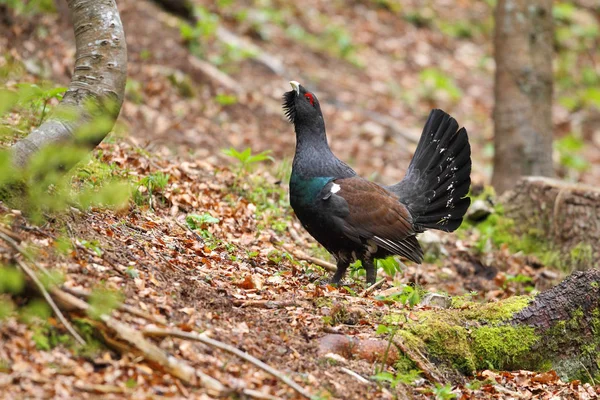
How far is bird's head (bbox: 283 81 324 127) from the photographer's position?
7027 mm

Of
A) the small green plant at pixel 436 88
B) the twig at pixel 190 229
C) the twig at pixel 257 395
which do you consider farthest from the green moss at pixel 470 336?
the small green plant at pixel 436 88

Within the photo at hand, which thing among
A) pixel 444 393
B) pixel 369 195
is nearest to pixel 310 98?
pixel 369 195

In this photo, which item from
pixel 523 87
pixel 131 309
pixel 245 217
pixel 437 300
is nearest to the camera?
pixel 131 309

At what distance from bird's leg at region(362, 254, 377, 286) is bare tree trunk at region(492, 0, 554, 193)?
191 inches

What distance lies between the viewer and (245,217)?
8.02 metres

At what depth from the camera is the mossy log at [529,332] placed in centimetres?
554

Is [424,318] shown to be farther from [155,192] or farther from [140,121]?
[140,121]

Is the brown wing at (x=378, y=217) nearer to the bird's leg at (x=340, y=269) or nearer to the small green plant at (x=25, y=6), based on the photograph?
the bird's leg at (x=340, y=269)

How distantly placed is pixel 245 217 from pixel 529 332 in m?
3.52

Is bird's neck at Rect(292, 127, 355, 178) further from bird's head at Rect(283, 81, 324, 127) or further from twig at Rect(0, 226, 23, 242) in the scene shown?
twig at Rect(0, 226, 23, 242)

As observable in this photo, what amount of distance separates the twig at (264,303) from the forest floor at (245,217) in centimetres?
2

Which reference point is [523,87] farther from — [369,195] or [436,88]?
[436,88]

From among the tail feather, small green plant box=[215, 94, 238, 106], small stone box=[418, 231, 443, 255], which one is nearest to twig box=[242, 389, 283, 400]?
the tail feather

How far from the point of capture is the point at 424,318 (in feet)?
18.5
